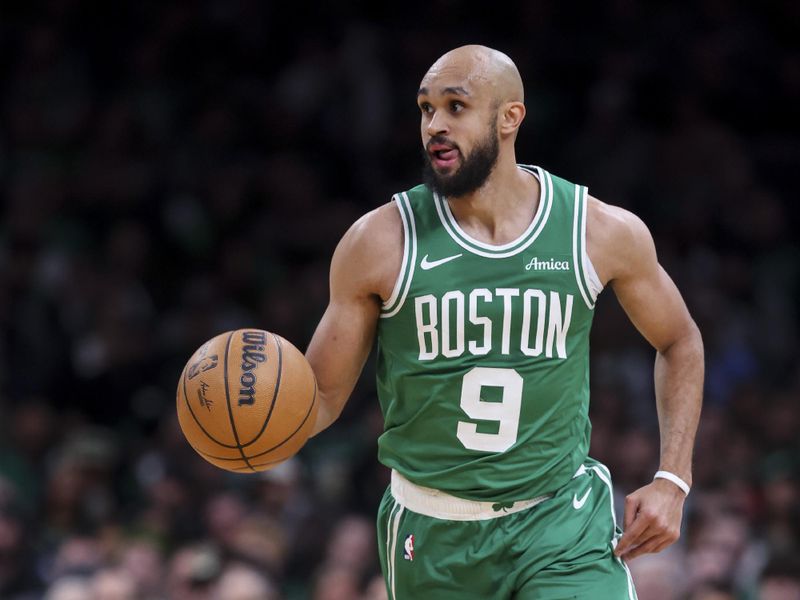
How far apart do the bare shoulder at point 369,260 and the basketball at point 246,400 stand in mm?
304

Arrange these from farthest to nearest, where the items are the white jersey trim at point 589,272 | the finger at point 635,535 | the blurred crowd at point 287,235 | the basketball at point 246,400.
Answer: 1. the blurred crowd at point 287,235
2. the white jersey trim at point 589,272
3. the finger at point 635,535
4. the basketball at point 246,400

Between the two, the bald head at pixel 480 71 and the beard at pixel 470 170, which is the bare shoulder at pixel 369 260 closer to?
the beard at pixel 470 170

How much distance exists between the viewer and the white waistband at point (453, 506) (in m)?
4.68

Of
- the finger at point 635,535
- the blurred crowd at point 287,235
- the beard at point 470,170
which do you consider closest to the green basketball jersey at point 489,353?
the beard at point 470,170

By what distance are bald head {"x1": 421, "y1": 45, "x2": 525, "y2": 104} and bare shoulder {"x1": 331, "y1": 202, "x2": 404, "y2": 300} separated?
51 cm

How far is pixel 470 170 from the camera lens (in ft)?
15.4

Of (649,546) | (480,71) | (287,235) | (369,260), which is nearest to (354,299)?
(369,260)

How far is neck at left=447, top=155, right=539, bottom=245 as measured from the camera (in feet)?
15.7

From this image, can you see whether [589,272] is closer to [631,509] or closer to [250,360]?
[631,509]

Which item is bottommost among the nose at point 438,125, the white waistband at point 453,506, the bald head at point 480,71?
the white waistband at point 453,506

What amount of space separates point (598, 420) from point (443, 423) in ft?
14.6

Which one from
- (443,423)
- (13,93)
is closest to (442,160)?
(443,423)

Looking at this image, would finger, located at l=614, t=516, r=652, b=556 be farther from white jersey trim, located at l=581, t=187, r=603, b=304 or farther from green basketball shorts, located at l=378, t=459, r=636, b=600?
white jersey trim, located at l=581, t=187, r=603, b=304

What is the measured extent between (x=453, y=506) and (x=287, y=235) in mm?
6378
